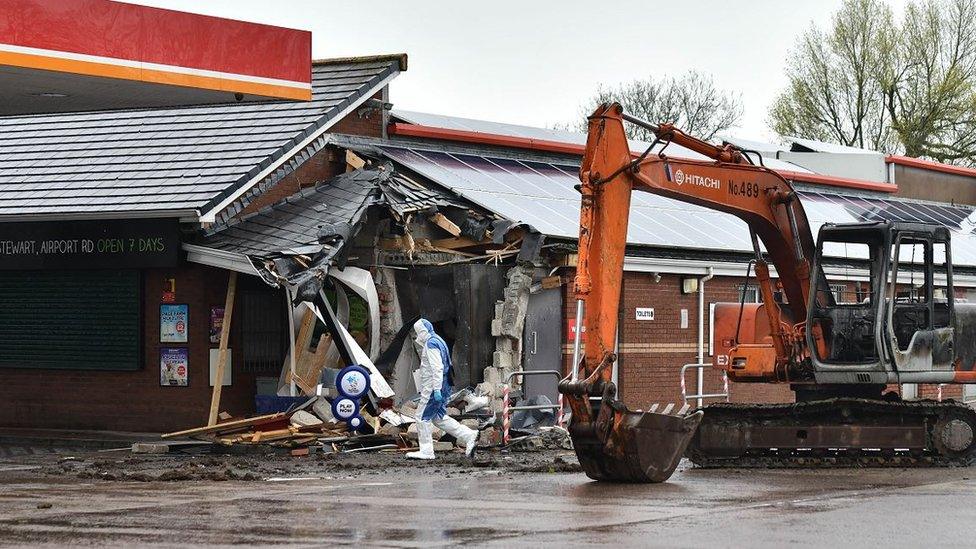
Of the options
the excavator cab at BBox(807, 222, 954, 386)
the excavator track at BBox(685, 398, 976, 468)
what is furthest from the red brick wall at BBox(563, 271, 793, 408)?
the excavator track at BBox(685, 398, 976, 468)

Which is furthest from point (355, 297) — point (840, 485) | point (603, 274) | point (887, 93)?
point (887, 93)

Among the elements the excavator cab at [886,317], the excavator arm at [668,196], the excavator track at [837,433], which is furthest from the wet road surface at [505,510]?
the excavator arm at [668,196]

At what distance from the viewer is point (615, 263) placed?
17.8 metres

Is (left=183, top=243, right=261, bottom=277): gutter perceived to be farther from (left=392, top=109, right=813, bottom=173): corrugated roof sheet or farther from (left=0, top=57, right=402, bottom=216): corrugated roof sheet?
(left=392, top=109, right=813, bottom=173): corrugated roof sheet

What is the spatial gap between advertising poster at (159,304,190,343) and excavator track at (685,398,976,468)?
28.4ft

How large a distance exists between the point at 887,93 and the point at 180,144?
4112cm

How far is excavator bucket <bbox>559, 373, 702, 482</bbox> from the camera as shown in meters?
17.1

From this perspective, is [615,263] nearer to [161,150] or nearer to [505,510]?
[505,510]

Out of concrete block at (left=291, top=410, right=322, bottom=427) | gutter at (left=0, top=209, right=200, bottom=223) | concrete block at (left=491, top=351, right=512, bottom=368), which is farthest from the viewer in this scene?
concrete block at (left=491, top=351, right=512, bottom=368)

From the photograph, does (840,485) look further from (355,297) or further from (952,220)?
(952,220)

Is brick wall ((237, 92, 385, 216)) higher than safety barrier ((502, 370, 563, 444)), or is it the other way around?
brick wall ((237, 92, 385, 216))

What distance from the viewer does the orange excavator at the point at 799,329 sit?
1783cm

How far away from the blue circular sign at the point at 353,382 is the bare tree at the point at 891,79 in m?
42.1

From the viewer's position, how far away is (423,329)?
2117cm
